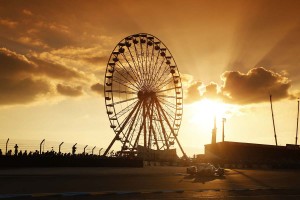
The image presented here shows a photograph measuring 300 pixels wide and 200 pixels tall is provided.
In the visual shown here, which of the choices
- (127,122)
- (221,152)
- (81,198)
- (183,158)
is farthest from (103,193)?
(221,152)

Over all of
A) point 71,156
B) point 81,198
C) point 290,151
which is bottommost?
point 81,198

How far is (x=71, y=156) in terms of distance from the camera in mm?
46469

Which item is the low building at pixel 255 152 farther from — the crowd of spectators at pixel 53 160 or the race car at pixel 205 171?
the race car at pixel 205 171

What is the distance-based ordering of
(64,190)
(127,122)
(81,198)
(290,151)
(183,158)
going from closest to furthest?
(81,198)
(64,190)
(127,122)
(183,158)
(290,151)

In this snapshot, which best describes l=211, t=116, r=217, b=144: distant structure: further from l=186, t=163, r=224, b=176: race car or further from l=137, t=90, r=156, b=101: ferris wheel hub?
l=186, t=163, r=224, b=176: race car

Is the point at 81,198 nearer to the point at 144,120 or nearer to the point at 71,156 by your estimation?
the point at 71,156

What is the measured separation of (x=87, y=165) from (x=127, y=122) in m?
14.9

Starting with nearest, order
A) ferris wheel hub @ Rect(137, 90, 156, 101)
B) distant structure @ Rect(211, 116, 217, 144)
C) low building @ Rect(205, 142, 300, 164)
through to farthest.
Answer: ferris wheel hub @ Rect(137, 90, 156, 101)
low building @ Rect(205, 142, 300, 164)
distant structure @ Rect(211, 116, 217, 144)

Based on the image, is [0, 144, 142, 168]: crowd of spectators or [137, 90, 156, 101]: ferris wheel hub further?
[137, 90, 156, 101]: ferris wheel hub

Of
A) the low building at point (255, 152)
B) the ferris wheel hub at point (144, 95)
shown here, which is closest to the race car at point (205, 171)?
the ferris wheel hub at point (144, 95)

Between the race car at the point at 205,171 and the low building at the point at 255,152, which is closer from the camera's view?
the race car at the point at 205,171

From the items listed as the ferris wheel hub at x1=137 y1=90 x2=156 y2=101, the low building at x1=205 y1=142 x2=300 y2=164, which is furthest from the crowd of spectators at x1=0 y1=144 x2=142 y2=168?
the low building at x1=205 y1=142 x2=300 y2=164

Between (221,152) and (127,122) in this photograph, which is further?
(221,152)

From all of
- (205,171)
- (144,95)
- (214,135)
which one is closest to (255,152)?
(214,135)
